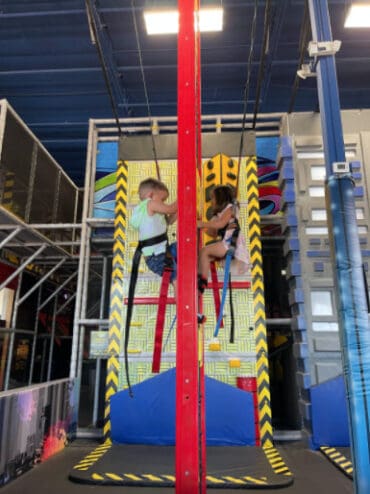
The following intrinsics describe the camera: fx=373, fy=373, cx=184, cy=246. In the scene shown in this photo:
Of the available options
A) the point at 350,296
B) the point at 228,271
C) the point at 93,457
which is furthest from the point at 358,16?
the point at 93,457

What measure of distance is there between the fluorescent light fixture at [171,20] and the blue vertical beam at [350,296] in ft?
15.0

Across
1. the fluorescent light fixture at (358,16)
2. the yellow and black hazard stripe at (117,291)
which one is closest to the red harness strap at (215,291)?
the yellow and black hazard stripe at (117,291)

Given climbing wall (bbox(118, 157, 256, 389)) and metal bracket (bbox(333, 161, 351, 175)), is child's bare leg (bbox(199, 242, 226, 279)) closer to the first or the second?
climbing wall (bbox(118, 157, 256, 389))

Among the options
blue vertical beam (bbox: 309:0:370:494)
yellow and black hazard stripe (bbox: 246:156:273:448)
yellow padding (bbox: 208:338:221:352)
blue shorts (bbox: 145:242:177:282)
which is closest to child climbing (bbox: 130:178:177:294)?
blue shorts (bbox: 145:242:177:282)

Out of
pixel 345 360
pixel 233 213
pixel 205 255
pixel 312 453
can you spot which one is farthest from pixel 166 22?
pixel 312 453

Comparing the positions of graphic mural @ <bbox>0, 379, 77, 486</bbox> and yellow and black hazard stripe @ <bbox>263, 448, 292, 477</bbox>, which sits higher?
graphic mural @ <bbox>0, 379, 77, 486</bbox>

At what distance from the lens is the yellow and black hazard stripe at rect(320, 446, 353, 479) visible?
3.52m

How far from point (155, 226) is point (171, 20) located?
421cm

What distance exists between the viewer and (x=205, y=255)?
5215 mm

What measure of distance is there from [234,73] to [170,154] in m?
4.38

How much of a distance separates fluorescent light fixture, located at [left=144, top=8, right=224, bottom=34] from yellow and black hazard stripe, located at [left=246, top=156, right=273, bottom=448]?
310 centimetres

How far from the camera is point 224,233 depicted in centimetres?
532

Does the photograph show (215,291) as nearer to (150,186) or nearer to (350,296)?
(150,186)

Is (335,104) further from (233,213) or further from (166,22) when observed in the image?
(166,22)
